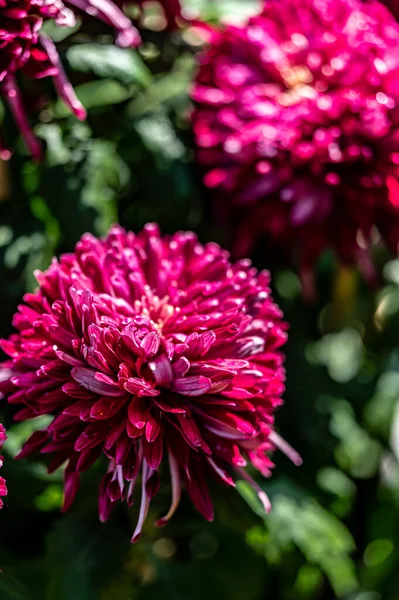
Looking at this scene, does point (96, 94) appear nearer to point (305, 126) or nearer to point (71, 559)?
point (305, 126)

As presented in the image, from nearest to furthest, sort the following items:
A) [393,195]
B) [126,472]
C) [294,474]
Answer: [126,472] < [393,195] < [294,474]

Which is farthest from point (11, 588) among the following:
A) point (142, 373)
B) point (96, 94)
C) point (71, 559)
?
point (96, 94)

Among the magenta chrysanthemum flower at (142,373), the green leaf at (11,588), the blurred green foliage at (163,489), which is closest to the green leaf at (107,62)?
the blurred green foliage at (163,489)

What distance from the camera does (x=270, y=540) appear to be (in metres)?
0.45

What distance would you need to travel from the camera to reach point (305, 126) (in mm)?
445

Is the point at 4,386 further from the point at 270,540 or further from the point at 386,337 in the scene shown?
the point at 386,337

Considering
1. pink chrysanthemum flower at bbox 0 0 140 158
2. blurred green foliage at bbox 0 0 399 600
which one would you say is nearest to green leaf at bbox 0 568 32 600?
blurred green foliage at bbox 0 0 399 600

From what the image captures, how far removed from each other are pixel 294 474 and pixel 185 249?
0.77ft

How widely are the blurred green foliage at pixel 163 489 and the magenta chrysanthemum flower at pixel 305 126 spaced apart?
0.11 feet

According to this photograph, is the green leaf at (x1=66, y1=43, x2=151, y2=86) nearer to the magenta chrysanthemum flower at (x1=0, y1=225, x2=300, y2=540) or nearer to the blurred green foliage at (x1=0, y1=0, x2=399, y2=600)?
the blurred green foliage at (x1=0, y1=0, x2=399, y2=600)

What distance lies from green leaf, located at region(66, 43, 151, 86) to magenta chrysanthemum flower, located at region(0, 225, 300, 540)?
0.47 feet

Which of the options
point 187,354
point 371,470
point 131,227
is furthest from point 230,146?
point 371,470

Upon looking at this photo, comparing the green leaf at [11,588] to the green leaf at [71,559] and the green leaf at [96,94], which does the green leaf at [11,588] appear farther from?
the green leaf at [96,94]

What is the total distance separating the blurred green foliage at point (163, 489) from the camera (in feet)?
1.38
